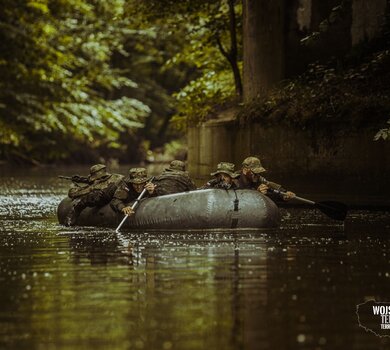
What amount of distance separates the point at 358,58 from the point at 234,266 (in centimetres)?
1296

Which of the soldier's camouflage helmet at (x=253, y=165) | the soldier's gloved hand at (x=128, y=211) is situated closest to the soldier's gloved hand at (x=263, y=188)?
the soldier's camouflage helmet at (x=253, y=165)

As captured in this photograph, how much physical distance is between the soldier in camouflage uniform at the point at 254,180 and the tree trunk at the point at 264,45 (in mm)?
7434

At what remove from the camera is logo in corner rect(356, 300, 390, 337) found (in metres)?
8.69

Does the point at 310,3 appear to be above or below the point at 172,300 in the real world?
above

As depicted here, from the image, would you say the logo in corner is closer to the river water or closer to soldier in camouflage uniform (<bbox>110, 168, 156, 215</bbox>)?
the river water

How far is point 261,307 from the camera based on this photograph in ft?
31.0

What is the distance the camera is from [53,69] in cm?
3438

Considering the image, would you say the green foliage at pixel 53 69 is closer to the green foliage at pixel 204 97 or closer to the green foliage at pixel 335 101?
the green foliage at pixel 204 97

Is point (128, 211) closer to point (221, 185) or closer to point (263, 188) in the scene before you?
point (221, 185)

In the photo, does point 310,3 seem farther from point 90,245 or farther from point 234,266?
point 234,266

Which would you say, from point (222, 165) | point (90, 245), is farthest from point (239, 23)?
point (90, 245)

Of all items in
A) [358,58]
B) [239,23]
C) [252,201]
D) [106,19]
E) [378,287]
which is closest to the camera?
[378,287]

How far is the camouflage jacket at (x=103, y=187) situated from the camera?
18.7m

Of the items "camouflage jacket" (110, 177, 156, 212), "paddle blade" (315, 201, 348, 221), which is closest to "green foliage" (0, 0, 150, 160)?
"camouflage jacket" (110, 177, 156, 212)
